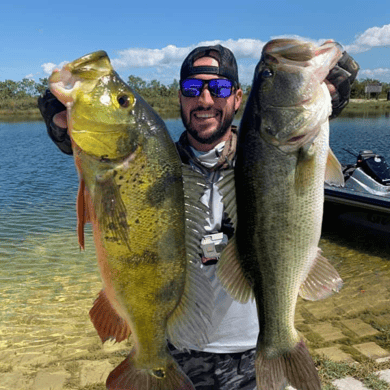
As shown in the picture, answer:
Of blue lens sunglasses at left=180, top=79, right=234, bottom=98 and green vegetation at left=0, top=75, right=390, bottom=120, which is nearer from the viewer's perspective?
blue lens sunglasses at left=180, top=79, right=234, bottom=98

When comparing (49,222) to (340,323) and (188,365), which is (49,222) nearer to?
(340,323)

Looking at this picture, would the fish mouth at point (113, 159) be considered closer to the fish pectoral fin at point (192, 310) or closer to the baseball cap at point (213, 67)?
the fish pectoral fin at point (192, 310)

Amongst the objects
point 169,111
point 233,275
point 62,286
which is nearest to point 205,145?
point 233,275

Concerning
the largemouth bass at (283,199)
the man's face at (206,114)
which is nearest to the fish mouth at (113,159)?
the largemouth bass at (283,199)

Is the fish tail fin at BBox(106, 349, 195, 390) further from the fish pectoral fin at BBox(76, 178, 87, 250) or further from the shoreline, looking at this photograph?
the shoreline

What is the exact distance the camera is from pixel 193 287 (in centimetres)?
229

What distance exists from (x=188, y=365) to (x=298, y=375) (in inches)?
40.1

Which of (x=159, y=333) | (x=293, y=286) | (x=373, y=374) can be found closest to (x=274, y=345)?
(x=293, y=286)

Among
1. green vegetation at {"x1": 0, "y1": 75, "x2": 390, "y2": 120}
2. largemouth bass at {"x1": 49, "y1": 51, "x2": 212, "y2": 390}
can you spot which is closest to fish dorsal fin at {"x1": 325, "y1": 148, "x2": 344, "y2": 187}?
largemouth bass at {"x1": 49, "y1": 51, "x2": 212, "y2": 390}

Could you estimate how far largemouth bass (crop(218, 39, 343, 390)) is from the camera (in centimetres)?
213

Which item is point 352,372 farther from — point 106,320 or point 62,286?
point 62,286

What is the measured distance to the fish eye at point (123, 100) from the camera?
2.08 meters

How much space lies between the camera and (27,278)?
370 inches

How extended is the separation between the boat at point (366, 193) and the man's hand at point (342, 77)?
8.10 metres
